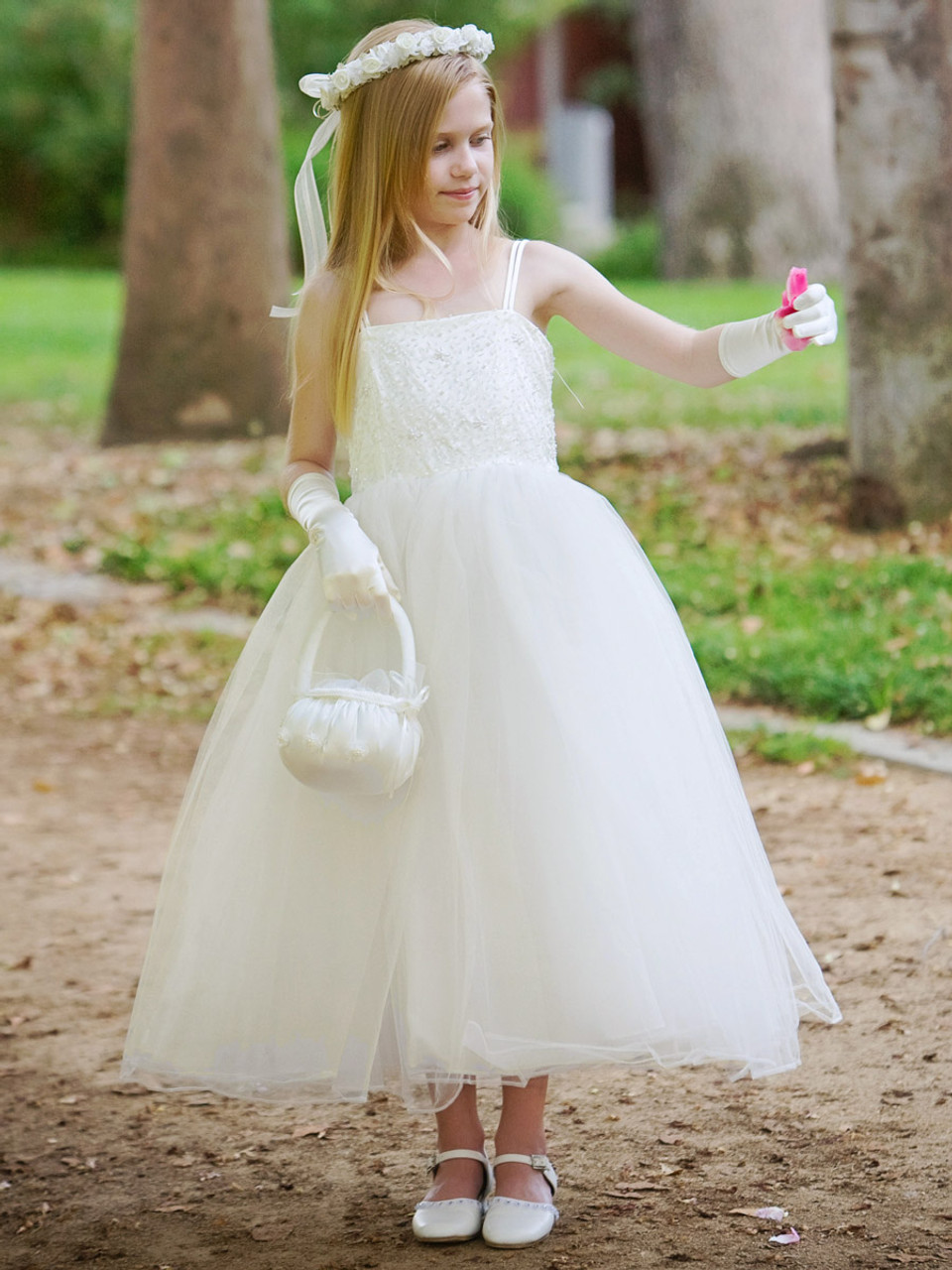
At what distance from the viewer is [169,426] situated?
10203mm

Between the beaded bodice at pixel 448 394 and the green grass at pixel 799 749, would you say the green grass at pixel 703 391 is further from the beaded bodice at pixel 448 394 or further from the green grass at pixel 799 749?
the beaded bodice at pixel 448 394

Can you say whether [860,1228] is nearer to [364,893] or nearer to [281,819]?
[364,893]

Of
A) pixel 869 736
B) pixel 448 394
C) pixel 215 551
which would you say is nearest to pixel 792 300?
pixel 448 394

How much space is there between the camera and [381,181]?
9.29 feet

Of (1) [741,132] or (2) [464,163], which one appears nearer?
(2) [464,163]

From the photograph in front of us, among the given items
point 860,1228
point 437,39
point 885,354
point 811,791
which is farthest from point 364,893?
point 885,354

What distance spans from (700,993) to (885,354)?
200 inches

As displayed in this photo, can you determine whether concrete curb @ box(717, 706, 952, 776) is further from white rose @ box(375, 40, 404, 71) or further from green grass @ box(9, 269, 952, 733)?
white rose @ box(375, 40, 404, 71)

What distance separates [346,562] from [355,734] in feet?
0.99

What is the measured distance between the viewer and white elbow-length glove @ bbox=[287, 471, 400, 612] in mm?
2609

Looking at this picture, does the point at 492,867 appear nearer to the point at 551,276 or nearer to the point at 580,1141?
the point at 580,1141

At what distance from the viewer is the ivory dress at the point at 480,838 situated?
8.27ft

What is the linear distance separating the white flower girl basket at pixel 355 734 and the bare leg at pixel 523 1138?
24.0 inches

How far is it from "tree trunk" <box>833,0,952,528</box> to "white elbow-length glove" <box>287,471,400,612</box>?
479 cm
